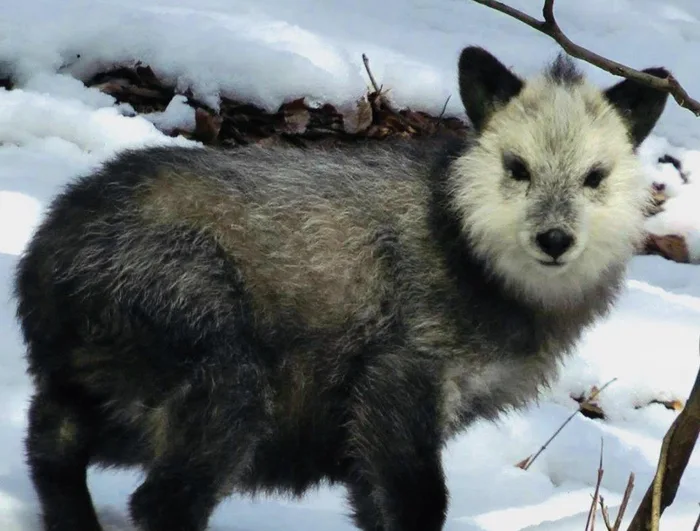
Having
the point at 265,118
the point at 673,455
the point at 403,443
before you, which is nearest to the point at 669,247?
the point at 265,118

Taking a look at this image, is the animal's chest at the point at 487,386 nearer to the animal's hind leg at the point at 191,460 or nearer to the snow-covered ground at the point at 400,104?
the snow-covered ground at the point at 400,104

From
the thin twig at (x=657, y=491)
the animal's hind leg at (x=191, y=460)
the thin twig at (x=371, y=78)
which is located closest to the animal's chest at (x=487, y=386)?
the animal's hind leg at (x=191, y=460)

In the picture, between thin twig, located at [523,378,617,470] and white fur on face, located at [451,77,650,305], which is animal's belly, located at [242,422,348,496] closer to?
white fur on face, located at [451,77,650,305]

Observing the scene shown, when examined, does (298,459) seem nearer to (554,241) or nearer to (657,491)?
(554,241)

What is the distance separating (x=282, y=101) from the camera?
27.6 feet

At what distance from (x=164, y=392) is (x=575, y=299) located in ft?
5.06

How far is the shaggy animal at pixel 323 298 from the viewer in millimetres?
4383

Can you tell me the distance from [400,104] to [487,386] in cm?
413

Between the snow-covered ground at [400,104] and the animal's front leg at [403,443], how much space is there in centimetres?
37

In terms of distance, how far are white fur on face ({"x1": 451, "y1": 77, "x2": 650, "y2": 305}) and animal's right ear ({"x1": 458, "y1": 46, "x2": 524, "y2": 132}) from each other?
0.04 metres

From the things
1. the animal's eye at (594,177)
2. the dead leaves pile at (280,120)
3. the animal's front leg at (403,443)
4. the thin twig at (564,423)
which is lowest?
the thin twig at (564,423)

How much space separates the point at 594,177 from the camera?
4.84 m

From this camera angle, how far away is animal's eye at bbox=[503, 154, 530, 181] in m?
4.83

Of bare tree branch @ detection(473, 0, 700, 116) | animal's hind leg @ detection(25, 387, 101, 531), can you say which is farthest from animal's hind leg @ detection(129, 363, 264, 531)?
bare tree branch @ detection(473, 0, 700, 116)
